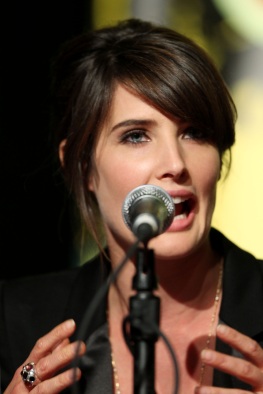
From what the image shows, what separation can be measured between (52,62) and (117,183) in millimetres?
758

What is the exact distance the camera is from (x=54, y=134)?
234 cm

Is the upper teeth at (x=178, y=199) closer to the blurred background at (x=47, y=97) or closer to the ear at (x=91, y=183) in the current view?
the ear at (x=91, y=183)

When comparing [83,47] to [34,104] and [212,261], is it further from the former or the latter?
[212,261]


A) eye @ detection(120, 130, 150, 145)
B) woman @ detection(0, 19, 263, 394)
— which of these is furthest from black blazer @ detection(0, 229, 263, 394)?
eye @ detection(120, 130, 150, 145)

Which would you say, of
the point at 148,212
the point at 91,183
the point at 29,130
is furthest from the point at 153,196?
the point at 29,130

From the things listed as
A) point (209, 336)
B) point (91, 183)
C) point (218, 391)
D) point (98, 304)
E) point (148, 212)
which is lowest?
point (209, 336)

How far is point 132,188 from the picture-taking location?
1.88m

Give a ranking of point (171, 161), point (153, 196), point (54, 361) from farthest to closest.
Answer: point (171, 161) < point (54, 361) < point (153, 196)

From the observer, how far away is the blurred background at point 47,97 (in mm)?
2488

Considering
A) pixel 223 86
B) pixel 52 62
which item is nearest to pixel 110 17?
pixel 52 62

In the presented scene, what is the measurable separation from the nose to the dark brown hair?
83 millimetres

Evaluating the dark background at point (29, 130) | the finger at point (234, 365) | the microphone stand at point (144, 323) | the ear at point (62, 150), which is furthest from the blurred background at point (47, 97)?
the microphone stand at point (144, 323)

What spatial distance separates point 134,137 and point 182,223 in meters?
0.27

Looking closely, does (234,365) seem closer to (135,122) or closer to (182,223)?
(182,223)
